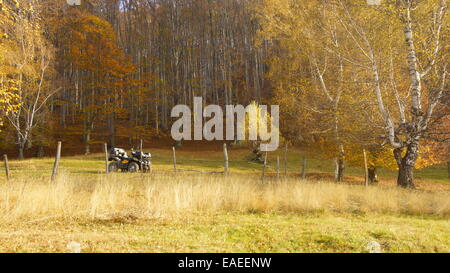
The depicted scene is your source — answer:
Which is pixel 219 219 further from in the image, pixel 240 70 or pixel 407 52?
pixel 240 70

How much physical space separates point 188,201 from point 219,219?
1359 mm

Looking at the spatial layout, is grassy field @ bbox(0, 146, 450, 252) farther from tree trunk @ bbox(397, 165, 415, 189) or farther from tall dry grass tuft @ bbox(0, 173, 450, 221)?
tree trunk @ bbox(397, 165, 415, 189)

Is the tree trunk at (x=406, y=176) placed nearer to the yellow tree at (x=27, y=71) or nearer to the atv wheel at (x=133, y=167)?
the atv wheel at (x=133, y=167)

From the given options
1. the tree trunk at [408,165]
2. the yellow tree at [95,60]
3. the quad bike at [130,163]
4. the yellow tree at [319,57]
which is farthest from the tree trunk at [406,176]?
the yellow tree at [95,60]

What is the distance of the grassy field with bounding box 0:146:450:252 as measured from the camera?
4977mm

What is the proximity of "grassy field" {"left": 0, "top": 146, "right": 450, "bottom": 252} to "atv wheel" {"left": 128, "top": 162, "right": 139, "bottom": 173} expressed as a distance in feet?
21.5

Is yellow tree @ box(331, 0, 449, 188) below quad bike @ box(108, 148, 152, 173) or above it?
above

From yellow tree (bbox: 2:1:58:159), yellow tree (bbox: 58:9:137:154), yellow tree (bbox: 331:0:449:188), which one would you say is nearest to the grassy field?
yellow tree (bbox: 331:0:449:188)

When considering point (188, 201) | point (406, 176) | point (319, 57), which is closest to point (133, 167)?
point (188, 201)

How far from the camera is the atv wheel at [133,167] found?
17.0 metres

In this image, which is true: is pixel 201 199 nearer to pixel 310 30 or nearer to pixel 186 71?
pixel 310 30

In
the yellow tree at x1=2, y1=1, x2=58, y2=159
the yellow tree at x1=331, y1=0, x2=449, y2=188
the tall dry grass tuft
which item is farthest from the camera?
the yellow tree at x1=2, y1=1, x2=58, y2=159

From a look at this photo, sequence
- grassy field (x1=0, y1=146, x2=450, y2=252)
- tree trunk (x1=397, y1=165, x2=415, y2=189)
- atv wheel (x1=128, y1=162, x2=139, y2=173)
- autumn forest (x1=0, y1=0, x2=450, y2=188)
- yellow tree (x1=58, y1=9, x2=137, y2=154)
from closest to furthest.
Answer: grassy field (x1=0, y1=146, x2=450, y2=252) < autumn forest (x1=0, y1=0, x2=450, y2=188) < tree trunk (x1=397, y1=165, x2=415, y2=189) < atv wheel (x1=128, y1=162, x2=139, y2=173) < yellow tree (x1=58, y1=9, x2=137, y2=154)

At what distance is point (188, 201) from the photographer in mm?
7973
